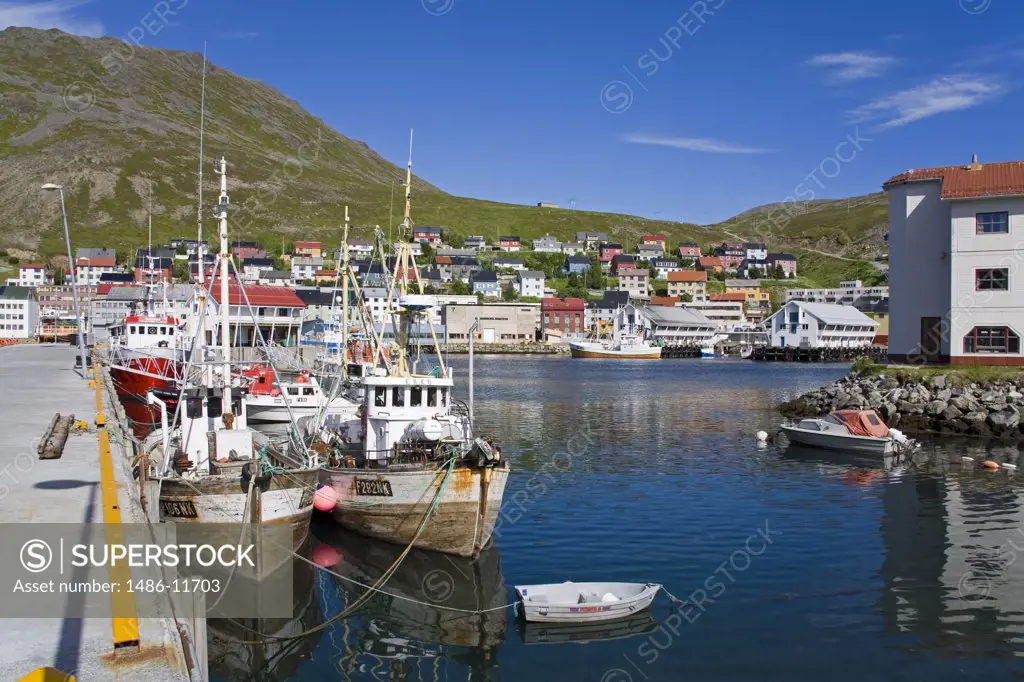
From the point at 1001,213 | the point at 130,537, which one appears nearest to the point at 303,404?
the point at 130,537

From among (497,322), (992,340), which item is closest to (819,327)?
(497,322)

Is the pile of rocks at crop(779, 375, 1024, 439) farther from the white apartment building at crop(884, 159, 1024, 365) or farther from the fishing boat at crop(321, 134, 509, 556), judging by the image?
the fishing boat at crop(321, 134, 509, 556)

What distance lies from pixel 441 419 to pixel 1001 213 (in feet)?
132

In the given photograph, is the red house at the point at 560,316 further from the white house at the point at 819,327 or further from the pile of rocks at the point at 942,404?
the pile of rocks at the point at 942,404

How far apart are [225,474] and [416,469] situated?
15.9 ft

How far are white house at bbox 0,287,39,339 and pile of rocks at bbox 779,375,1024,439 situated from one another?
5297 inches

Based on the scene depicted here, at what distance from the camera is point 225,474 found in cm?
2067

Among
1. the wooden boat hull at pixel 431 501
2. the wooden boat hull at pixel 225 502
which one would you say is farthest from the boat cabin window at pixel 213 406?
the wooden boat hull at pixel 431 501

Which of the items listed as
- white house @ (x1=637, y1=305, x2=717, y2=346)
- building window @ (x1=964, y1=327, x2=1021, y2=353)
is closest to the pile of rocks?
building window @ (x1=964, y1=327, x2=1021, y2=353)

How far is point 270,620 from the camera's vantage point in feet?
61.2

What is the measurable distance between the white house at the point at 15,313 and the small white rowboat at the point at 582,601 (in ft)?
473

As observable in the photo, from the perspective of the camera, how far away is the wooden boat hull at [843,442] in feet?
124

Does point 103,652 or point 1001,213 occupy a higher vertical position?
point 1001,213

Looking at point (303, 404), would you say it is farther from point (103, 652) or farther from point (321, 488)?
point (103, 652)
